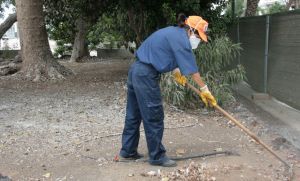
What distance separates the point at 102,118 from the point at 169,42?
2931mm

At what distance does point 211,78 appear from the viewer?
8305 mm

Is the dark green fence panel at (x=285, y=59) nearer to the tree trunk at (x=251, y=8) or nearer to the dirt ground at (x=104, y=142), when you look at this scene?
the dirt ground at (x=104, y=142)

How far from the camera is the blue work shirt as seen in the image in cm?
483

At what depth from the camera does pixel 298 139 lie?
6309 mm

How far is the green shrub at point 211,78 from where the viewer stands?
7.92m

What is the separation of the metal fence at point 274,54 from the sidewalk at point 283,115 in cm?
12

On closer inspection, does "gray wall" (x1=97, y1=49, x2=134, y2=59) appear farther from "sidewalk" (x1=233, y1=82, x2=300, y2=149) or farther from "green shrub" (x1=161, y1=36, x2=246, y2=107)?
"green shrub" (x1=161, y1=36, x2=246, y2=107)

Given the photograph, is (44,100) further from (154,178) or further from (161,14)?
(154,178)

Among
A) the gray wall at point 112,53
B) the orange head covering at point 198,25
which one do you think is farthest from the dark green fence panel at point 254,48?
the gray wall at point 112,53

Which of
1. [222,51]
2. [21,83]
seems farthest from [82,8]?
[222,51]

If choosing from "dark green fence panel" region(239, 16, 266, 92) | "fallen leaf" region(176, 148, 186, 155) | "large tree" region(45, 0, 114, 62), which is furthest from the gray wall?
"fallen leaf" region(176, 148, 186, 155)

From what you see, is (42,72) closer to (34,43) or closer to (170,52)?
(34,43)

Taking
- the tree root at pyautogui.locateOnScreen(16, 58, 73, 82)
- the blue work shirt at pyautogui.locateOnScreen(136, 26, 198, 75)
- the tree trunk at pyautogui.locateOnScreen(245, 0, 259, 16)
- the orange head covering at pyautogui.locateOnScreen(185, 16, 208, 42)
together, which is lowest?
the tree root at pyautogui.locateOnScreen(16, 58, 73, 82)

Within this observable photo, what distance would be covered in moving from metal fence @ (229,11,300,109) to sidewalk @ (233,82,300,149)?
0.12 metres
